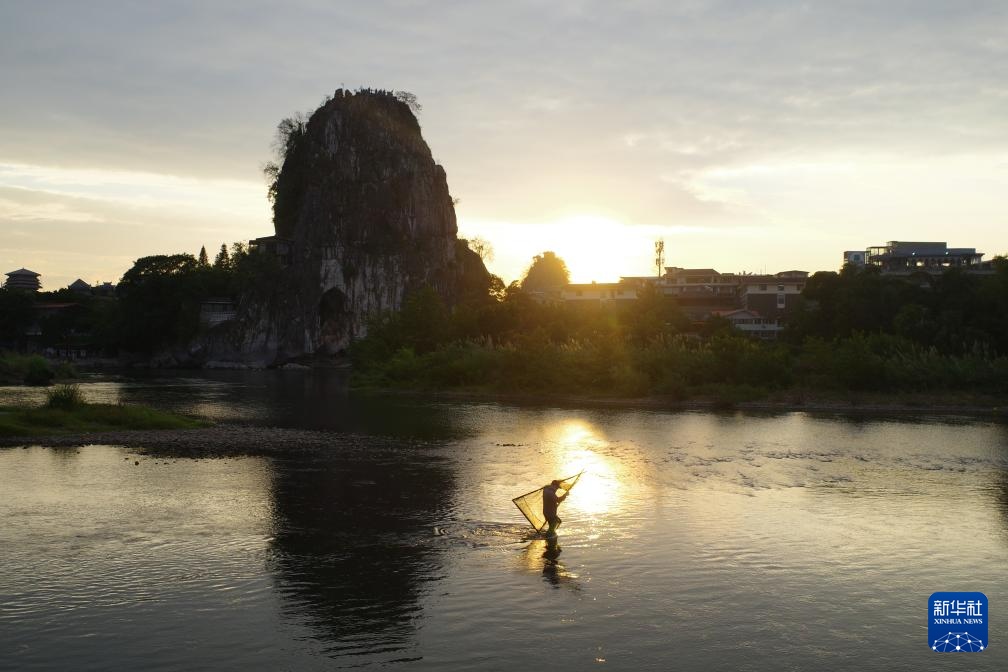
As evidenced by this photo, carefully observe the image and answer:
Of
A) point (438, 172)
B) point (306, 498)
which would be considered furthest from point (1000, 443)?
point (438, 172)

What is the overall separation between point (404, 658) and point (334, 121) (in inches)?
5600

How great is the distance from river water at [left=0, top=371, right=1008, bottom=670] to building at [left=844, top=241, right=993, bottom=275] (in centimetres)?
9021

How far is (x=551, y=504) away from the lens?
59.7ft

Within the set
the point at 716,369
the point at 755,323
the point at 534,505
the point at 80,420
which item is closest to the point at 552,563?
the point at 534,505

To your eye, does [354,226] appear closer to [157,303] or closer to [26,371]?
[157,303]

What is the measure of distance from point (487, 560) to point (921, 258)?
392 feet

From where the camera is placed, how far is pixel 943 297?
6944 cm

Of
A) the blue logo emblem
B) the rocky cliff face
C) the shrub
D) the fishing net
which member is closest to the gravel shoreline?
the shrub

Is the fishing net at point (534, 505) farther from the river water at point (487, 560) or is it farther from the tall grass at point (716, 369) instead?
the tall grass at point (716, 369)

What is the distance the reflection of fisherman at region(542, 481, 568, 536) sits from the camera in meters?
18.2

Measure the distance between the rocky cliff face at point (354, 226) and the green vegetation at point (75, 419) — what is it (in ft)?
306

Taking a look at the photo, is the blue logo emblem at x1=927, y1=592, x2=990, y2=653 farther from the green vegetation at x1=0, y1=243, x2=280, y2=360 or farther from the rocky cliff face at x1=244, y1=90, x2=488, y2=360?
the green vegetation at x1=0, y1=243, x2=280, y2=360

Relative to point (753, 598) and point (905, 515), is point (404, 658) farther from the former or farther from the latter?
point (905, 515)

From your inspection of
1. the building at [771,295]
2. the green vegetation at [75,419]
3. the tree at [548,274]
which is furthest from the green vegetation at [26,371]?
the tree at [548,274]
